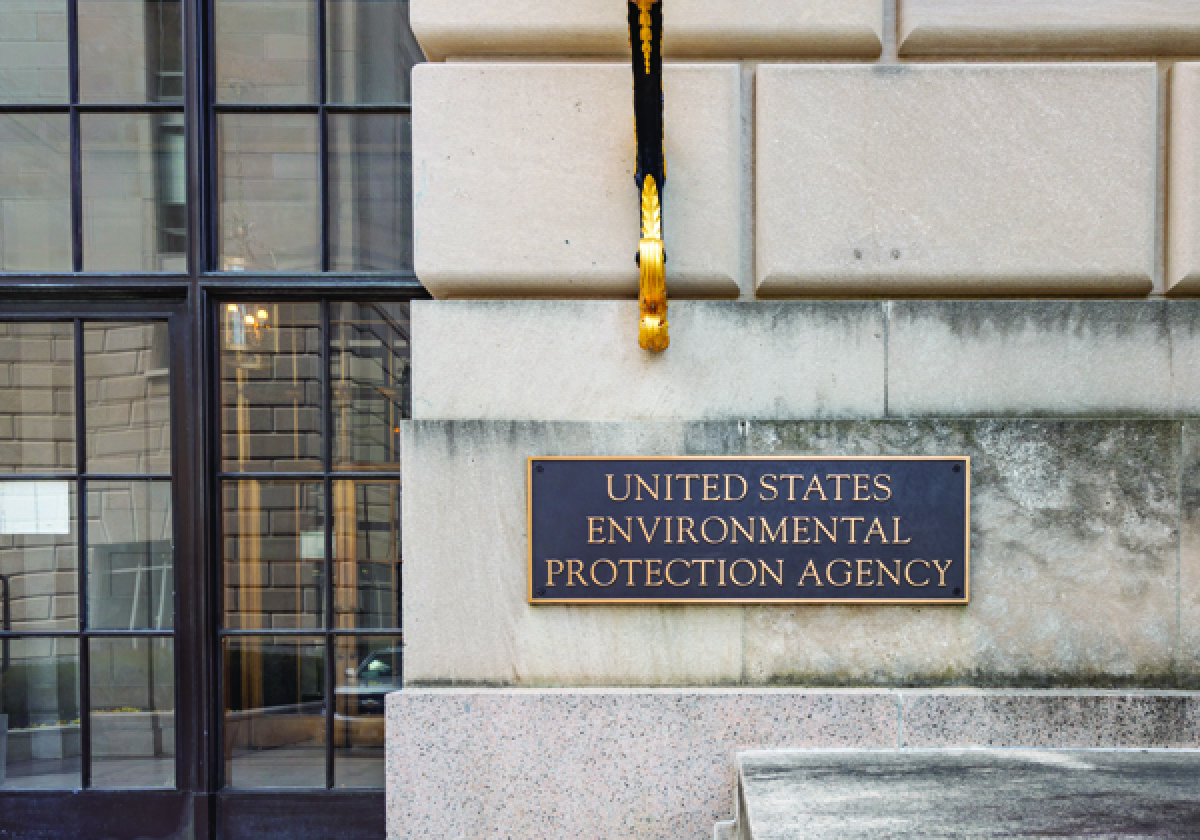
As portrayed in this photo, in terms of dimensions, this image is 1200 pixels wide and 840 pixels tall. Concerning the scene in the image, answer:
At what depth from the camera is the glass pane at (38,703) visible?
380 centimetres

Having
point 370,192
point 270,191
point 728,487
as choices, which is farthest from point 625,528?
point 270,191

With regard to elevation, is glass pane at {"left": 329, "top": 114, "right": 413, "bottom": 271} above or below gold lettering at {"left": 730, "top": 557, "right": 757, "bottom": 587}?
above

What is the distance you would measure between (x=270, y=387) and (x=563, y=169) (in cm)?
199

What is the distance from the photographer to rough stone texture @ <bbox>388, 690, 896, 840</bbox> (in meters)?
3.12

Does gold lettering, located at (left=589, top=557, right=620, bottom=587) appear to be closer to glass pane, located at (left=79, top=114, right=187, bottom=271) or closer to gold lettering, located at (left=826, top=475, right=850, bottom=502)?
gold lettering, located at (left=826, top=475, right=850, bottom=502)

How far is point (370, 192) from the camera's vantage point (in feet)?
12.8

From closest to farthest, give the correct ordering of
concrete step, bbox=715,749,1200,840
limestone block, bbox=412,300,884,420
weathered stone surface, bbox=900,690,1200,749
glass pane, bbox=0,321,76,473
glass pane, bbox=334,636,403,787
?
1. concrete step, bbox=715,749,1200,840
2. weathered stone surface, bbox=900,690,1200,749
3. limestone block, bbox=412,300,884,420
4. glass pane, bbox=334,636,403,787
5. glass pane, bbox=0,321,76,473

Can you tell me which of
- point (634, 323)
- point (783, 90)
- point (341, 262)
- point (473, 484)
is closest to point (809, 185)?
point (783, 90)

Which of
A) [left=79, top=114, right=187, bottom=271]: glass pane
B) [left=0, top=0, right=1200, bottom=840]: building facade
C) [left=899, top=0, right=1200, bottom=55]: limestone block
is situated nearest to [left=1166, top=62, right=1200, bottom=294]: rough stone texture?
[left=0, top=0, right=1200, bottom=840]: building facade

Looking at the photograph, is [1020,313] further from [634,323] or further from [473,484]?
[473,484]

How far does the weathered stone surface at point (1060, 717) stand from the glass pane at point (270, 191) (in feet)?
12.6

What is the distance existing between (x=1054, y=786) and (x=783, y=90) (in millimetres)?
3167

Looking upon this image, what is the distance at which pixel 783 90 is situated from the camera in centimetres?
320

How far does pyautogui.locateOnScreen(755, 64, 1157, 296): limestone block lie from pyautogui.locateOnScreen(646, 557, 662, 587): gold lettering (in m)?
1.45
